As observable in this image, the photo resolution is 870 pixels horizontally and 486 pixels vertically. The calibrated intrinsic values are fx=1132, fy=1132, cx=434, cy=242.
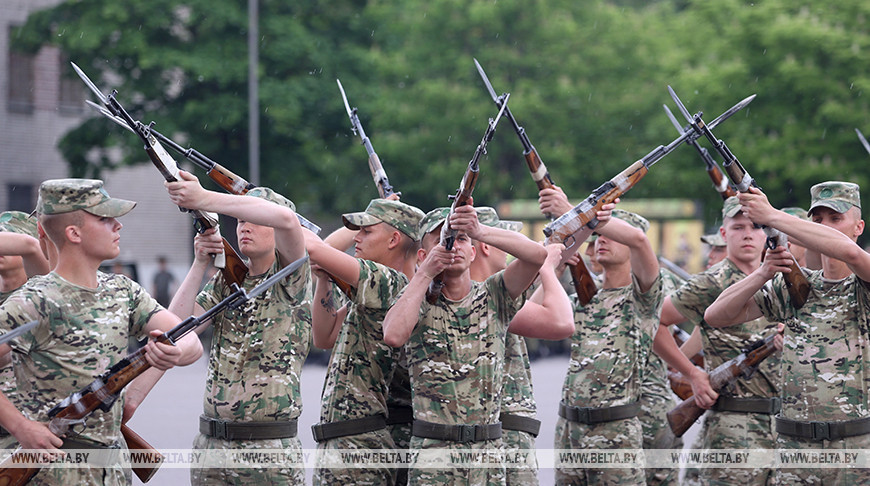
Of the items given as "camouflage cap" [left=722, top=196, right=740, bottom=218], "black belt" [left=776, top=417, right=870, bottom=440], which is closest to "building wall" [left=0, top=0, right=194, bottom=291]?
"camouflage cap" [left=722, top=196, right=740, bottom=218]

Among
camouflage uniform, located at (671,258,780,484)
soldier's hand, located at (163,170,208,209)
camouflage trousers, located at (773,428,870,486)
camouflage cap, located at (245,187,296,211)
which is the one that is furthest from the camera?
camouflage uniform, located at (671,258,780,484)

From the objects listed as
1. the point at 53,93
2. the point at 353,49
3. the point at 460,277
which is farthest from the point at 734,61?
the point at 460,277

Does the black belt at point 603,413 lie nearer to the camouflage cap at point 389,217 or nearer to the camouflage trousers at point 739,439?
the camouflage trousers at point 739,439

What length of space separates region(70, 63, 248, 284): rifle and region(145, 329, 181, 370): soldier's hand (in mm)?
741

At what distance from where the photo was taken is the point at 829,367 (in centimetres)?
611

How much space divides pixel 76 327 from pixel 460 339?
183cm

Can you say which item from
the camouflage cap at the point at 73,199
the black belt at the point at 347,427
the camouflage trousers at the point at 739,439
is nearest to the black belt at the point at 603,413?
the camouflage trousers at the point at 739,439

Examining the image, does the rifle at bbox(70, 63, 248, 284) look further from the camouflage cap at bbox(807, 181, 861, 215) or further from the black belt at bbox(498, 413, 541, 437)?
the camouflage cap at bbox(807, 181, 861, 215)

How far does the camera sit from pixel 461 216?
212 inches

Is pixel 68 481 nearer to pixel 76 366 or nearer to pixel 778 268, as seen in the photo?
pixel 76 366

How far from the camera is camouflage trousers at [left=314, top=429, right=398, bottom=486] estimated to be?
6.06 meters

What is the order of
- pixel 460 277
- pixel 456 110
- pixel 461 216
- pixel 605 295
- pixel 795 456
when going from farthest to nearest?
1. pixel 456 110
2. pixel 605 295
3. pixel 795 456
4. pixel 460 277
5. pixel 461 216

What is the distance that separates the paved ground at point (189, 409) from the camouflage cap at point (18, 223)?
11.8ft

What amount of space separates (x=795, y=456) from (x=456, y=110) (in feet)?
80.3
